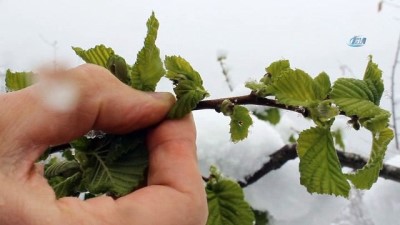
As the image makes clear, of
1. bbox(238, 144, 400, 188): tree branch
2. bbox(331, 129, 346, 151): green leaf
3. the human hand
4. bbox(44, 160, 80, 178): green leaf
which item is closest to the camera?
the human hand

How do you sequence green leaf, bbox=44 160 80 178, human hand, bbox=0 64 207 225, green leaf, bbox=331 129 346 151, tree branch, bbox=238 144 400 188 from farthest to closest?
green leaf, bbox=331 129 346 151 < tree branch, bbox=238 144 400 188 < green leaf, bbox=44 160 80 178 < human hand, bbox=0 64 207 225

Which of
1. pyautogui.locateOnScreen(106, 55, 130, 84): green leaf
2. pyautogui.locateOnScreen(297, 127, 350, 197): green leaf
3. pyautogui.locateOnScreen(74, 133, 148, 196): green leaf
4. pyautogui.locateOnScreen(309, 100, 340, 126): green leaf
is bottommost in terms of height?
pyautogui.locateOnScreen(297, 127, 350, 197): green leaf

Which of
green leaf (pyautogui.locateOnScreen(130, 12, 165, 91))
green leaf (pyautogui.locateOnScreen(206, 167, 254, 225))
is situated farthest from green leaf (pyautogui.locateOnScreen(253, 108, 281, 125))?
green leaf (pyautogui.locateOnScreen(130, 12, 165, 91))

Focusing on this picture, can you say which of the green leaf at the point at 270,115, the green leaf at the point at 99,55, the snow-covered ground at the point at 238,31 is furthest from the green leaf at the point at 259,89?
the snow-covered ground at the point at 238,31
